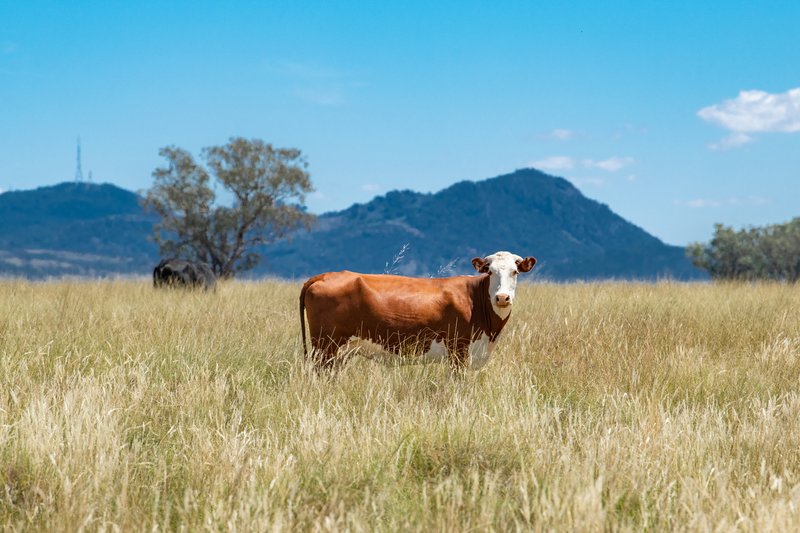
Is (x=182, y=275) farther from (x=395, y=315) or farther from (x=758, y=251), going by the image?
(x=758, y=251)

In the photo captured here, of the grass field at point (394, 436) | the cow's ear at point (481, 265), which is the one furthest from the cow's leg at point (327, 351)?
the cow's ear at point (481, 265)

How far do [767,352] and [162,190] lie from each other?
33.5 metres

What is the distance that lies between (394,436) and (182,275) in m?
14.2

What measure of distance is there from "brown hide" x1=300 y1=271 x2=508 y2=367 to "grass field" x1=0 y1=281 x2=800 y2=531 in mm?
290

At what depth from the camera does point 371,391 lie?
5.62 meters

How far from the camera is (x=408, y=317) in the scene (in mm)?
6871

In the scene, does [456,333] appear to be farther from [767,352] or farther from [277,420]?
[767,352]

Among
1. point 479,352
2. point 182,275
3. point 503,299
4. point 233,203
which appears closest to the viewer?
point 503,299

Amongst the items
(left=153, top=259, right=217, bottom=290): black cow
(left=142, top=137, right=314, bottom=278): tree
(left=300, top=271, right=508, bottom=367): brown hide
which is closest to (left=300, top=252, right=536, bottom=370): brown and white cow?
(left=300, top=271, right=508, bottom=367): brown hide

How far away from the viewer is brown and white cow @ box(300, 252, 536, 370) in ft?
22.5

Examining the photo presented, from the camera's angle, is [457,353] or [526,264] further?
[457,353]

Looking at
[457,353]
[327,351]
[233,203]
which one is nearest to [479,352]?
[457,353]

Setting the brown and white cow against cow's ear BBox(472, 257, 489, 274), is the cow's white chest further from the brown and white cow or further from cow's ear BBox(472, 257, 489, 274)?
cow's ear BBox(472, 257, 489, 274)

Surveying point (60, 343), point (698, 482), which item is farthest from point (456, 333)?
point (60, 343)
